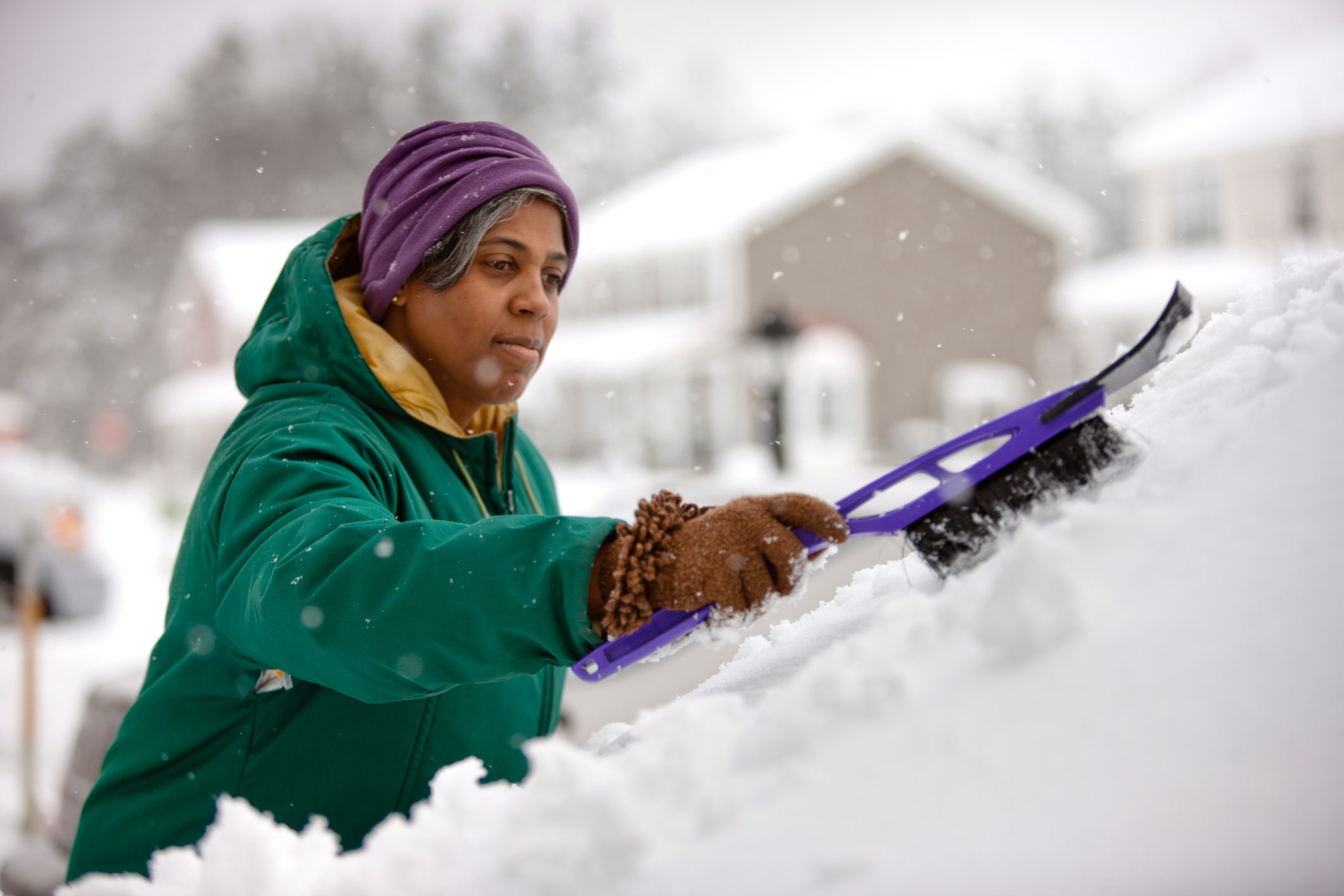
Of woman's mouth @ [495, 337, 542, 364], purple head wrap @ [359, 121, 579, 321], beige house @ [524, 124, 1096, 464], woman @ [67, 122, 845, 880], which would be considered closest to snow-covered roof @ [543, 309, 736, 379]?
beige house @ [524, 124, 1096, 464]

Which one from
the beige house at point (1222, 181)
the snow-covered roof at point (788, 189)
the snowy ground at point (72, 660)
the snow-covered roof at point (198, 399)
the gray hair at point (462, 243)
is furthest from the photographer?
Answer: the snow-covered roof at point (198, 399)

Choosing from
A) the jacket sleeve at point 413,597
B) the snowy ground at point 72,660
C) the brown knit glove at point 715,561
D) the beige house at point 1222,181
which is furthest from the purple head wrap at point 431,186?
the beige house at point 1222,181

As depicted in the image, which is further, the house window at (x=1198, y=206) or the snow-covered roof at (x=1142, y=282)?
the house window at (x=1198, y=206)

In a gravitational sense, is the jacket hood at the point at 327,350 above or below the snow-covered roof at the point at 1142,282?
below

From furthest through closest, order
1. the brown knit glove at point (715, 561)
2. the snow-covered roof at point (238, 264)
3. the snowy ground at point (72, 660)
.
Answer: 1. the snow-covered roof at point (238, 264)
2. the snowy ground at point (72, 660)
3. the brown knit glove at point (715, 561)

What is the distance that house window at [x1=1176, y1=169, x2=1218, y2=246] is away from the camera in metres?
23.7

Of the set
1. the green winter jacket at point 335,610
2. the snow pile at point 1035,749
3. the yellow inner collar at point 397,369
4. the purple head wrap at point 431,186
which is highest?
the purple head wrap at point 431,186

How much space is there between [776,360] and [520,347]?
1851cm

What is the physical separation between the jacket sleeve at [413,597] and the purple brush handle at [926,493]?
4 cm

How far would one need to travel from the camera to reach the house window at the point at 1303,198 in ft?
55.7

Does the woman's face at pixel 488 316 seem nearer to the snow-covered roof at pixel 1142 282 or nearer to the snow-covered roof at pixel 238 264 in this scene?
the snow-covered roof at pixel 1142 282

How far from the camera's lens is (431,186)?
5.67 feet

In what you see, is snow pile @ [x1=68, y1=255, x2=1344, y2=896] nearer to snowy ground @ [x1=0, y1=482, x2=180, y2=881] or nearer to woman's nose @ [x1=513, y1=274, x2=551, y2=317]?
woman's nose @ [x1=513, y1=274, x2=551, y2=317]

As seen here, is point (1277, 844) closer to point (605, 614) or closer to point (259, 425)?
point (605, 614)
